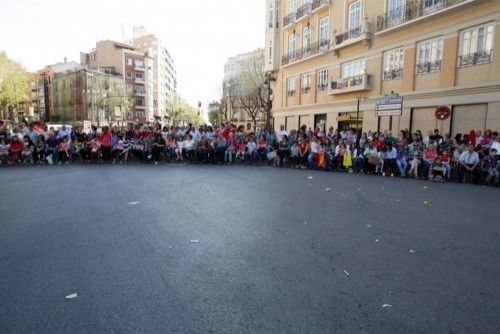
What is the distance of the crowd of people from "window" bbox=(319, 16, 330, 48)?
44.1ft

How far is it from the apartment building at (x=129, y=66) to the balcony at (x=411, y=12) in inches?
2396

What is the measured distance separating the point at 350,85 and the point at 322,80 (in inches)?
163

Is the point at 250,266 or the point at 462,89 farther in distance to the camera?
the point at 462,89

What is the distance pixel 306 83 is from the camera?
31.7 meters

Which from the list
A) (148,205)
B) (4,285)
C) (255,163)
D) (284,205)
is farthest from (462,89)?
(4,285)

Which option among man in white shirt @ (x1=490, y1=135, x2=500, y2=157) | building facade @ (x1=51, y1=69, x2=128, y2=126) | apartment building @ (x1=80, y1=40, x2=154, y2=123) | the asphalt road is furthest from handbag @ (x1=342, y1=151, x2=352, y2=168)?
apartment building @ (x1=80, y1=40, x2=154, y2=123)

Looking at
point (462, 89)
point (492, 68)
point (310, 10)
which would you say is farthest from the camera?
point (310, 10)

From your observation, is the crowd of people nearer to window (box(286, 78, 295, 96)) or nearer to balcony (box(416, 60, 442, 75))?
balcony (box(416, 60, 442, 75))

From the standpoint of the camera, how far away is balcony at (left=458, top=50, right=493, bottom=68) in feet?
55.7

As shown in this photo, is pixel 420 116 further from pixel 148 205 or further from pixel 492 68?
pixel 148 205

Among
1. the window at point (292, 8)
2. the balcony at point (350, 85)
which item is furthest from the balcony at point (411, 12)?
the window at point (292, 8)

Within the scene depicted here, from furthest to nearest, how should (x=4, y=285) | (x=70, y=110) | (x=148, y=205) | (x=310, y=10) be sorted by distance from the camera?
(x=70, y=110), (x=310, y=10), (x=148, y=205), (x=4, y=285)

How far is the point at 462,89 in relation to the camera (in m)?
18.1

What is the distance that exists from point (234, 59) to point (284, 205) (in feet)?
347
